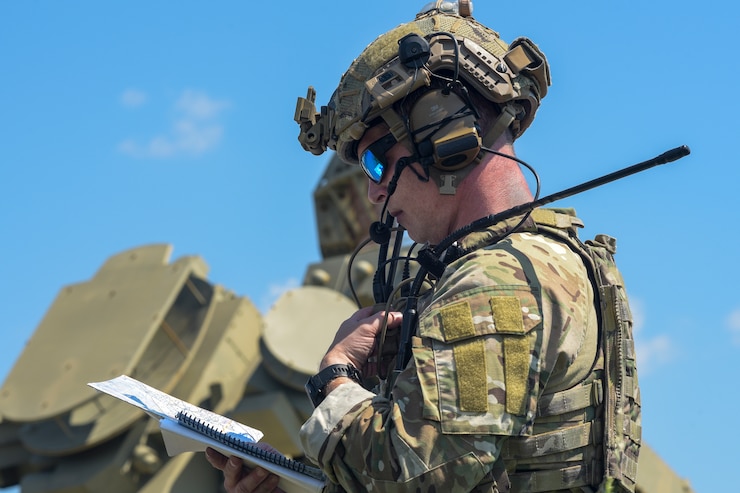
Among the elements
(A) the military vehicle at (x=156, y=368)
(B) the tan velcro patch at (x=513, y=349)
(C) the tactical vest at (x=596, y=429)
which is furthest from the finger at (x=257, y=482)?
(A) the military vehicle at (x=156, y=368)

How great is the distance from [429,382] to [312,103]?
1595 mm

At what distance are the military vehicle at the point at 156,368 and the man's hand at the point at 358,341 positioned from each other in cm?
925

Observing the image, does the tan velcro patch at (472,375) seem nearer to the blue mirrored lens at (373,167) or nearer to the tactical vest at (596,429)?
the tactical vest at (596,429)

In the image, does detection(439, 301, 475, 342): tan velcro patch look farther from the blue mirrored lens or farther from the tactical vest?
the blue mirrored lens

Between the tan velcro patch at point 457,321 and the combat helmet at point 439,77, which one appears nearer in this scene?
the tan velcro patch at point 457,321

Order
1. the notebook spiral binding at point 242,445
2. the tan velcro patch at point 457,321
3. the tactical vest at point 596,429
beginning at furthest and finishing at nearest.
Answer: the notebook spiral binding at point 242,445
the tactical vest at point 596,429
the tan velcro patch at point 457,321

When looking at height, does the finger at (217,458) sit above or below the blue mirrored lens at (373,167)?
below

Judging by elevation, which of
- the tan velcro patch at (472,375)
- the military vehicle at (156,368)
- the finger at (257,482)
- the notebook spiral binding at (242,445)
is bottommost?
the finger at (257,482)

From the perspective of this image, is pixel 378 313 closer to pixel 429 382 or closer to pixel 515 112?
pixel 429 382

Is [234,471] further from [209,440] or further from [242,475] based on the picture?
[209,440]

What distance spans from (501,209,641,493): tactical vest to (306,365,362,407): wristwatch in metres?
0.57

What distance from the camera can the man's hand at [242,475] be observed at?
4.11 m

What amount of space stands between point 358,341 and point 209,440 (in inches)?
23.3

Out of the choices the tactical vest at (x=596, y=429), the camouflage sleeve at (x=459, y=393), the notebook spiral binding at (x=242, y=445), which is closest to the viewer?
the camouflage sleeve at (x=459, y=393)
